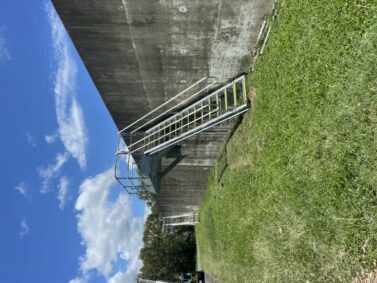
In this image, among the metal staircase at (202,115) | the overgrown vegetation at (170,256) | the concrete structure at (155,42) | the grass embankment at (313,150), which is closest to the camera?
the grass embankment at (313,150)

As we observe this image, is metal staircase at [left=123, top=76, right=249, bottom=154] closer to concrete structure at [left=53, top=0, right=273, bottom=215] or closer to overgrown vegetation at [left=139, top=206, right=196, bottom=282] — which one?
concrete structure at [left=53, top=0, right=273, bottom=215]

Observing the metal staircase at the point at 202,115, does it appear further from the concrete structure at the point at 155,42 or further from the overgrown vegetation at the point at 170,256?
the overgrown vegetation at the point at 170,256

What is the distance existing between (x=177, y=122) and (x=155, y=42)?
2890 millimetres

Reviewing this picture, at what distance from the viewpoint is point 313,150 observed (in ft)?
20.0

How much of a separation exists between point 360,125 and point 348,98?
1.64 ft

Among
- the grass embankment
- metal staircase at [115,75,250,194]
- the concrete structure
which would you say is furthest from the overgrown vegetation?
the grass embankment

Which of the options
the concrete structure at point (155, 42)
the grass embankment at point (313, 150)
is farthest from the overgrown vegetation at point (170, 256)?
the grass embankment at point (313, 150)

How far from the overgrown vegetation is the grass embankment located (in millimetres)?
22945

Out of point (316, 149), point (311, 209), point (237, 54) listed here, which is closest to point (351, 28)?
point (316, 149)

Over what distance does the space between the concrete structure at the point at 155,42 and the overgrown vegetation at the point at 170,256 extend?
22.2m

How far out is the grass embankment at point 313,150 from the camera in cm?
477

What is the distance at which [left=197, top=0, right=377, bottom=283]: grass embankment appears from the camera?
15.6 feet

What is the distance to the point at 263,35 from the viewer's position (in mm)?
8750

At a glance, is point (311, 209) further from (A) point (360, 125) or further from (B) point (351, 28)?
(B) point (351, 28)
